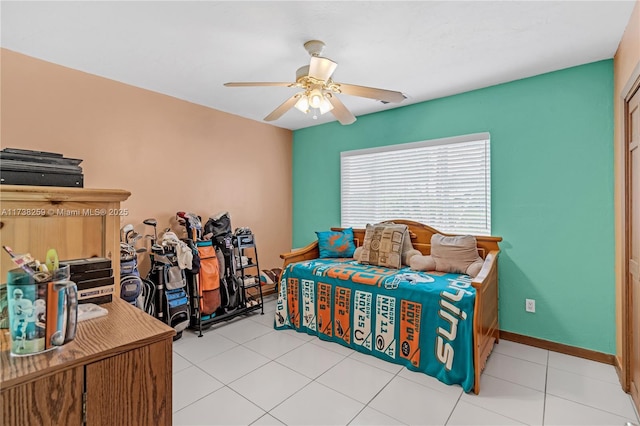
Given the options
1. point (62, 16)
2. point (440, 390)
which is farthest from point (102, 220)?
point (440, 390)

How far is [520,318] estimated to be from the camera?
9.77 feet

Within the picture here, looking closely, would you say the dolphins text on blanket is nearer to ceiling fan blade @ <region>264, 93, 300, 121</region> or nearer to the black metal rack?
ceiling fan blade @ <region>264, 93, 300, 121</region>

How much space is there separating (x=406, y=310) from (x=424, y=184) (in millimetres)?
1577

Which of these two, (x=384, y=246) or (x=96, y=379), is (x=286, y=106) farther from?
(x=96, y=379)

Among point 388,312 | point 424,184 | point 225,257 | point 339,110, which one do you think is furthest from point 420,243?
point 225,257

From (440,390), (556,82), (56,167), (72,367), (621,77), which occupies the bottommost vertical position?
(440,390)

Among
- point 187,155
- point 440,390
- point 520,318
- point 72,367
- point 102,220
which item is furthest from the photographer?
point 187,155

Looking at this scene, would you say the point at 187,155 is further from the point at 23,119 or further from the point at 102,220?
the point at 102,220

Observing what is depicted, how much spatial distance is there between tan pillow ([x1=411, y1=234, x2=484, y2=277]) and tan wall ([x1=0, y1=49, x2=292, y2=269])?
224 centimetres

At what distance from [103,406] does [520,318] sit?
3.29m

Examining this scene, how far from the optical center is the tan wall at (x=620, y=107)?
1906 mm

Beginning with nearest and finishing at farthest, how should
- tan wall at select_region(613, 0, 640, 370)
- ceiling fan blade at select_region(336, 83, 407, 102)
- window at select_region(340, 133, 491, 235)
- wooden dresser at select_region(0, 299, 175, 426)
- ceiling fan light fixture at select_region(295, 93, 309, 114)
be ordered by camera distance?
1. wooden dresser at select_region(0, 299, 175, 426)
2. tan wall at select_region(613, 0, 640, 370)
3. ceiling fan blade at select_region(336, 83, 407, 102)
4. ceiling fan light fixture at select_region(295, 93, 309, 114)
5. window at select_region(340, 133, 491, 235)

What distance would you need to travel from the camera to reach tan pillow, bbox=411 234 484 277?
2.96 metres

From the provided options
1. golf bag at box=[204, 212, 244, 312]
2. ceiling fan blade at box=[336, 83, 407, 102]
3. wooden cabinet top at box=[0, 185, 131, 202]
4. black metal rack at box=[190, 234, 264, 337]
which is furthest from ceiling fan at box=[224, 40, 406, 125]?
black metal rack at box=[190, 234, 264, 337]
